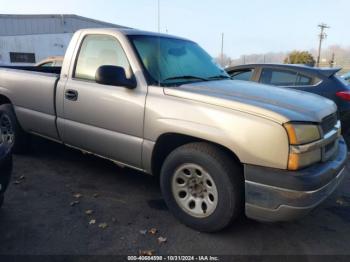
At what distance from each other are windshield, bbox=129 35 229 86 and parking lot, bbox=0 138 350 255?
1.41 metres

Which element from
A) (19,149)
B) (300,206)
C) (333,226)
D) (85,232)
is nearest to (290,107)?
(300,206)

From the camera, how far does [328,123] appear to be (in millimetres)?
3232

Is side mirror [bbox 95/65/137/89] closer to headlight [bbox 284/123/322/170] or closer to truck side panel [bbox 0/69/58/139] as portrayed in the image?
truck side panel [bbox 0/69/58/139]

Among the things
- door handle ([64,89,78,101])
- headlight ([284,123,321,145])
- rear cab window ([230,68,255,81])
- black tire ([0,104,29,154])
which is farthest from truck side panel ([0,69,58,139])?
rear cab window ([230,68,255,81])

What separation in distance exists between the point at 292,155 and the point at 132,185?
7.42ft

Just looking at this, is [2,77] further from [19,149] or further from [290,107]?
[290,107]

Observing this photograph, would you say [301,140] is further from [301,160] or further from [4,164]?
[4,164]

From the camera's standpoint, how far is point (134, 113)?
11.4 ft

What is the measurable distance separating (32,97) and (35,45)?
81.8 ft

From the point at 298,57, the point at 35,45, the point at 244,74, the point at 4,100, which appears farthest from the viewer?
the point at 298,57

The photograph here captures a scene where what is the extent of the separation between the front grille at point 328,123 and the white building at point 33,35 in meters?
25.8

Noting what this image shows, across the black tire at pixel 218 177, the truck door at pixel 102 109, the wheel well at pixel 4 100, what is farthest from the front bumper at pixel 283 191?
the wheel well at pixel 4 100

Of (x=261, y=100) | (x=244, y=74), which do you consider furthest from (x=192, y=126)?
(x=244, y=74)

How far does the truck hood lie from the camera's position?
2814mm
